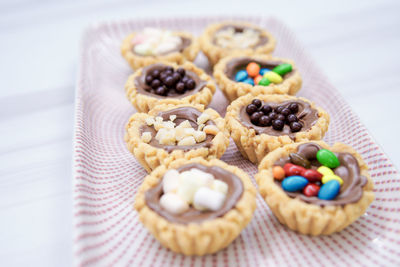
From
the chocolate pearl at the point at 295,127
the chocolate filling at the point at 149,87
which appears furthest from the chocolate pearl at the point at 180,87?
the chocolate pearl at the point at 295,127

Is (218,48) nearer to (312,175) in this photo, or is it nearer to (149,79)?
(149,79)

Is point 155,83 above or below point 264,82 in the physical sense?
below

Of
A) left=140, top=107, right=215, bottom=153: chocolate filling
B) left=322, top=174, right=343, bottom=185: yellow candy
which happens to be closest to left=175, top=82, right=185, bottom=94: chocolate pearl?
left=140, top=107, right=215, bottom=153: chocolate filling

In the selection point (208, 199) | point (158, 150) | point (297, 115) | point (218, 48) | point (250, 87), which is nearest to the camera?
point (208, 199)

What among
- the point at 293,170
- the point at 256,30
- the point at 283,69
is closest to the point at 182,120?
the point at 293,170

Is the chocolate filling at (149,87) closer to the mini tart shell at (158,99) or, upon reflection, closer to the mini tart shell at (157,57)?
the mini tart shell at (158,99)
